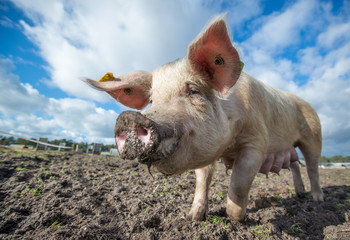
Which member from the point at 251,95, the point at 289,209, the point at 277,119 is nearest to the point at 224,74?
the point at 251,95

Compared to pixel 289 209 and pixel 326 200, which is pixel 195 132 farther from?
pixel 326 200

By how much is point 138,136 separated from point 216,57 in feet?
4.11

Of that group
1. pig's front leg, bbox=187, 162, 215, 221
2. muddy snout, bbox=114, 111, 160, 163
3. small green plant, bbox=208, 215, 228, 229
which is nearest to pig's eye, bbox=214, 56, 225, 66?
muddy snout, bbox=114, 111, 160, 163

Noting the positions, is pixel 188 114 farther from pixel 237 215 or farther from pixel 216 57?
pixel 237 215

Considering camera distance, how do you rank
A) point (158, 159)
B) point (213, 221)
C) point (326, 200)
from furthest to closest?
point (326, 200) < point (213, 221) < point (158, 159)

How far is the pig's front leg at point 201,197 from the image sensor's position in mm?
2834

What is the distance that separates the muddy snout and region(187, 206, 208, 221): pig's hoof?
1.61 meters

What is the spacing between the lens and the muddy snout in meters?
1.50

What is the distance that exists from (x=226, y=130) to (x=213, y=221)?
47.7 inches

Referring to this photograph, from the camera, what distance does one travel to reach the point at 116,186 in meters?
3.83

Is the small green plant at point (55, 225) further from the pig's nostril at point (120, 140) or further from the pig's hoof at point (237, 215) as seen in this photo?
the pig's hoof at point (237, 215)

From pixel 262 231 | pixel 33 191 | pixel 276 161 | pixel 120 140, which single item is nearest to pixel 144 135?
pixel 120 140

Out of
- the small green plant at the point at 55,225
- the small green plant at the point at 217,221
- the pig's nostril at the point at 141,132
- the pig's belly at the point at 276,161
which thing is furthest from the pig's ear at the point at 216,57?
the small green plant at the point at 55,225

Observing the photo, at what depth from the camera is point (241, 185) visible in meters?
2.70
